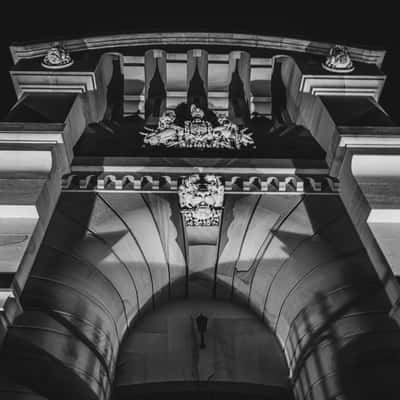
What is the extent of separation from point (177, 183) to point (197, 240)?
190 centimetres

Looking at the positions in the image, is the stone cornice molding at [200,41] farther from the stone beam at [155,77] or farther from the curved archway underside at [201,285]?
the curved archway underside at [201,285]

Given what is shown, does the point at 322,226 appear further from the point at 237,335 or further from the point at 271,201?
the point at 237,335

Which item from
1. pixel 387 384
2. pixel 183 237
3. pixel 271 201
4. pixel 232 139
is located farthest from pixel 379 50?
pixel 387 384

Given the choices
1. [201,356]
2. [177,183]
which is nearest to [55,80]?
[177,183]

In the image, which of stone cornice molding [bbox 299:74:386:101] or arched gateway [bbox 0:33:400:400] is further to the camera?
stone cornice molding [bbox 299:74:386:101]

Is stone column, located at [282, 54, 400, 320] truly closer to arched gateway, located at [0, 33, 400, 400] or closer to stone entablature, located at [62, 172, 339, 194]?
arched gateway, located at [0, 33, 400, 400]

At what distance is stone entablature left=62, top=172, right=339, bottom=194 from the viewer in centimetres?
1905

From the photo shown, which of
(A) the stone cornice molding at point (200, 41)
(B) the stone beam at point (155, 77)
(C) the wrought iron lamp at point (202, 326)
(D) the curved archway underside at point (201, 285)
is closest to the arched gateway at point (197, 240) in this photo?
(D) the curved archway underside at point (201, 285)

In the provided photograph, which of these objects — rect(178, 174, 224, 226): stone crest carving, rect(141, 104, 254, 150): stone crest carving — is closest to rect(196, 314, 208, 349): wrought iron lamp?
rect(178, 174, 224, 226): stone crest carving

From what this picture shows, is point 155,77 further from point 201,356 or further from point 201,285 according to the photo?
point 201,356

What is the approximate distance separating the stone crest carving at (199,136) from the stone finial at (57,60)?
12.5 ft

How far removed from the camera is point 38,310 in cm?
1554

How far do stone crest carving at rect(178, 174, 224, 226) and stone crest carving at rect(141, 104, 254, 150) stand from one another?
8.51 feet

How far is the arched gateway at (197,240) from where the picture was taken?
601 inches
